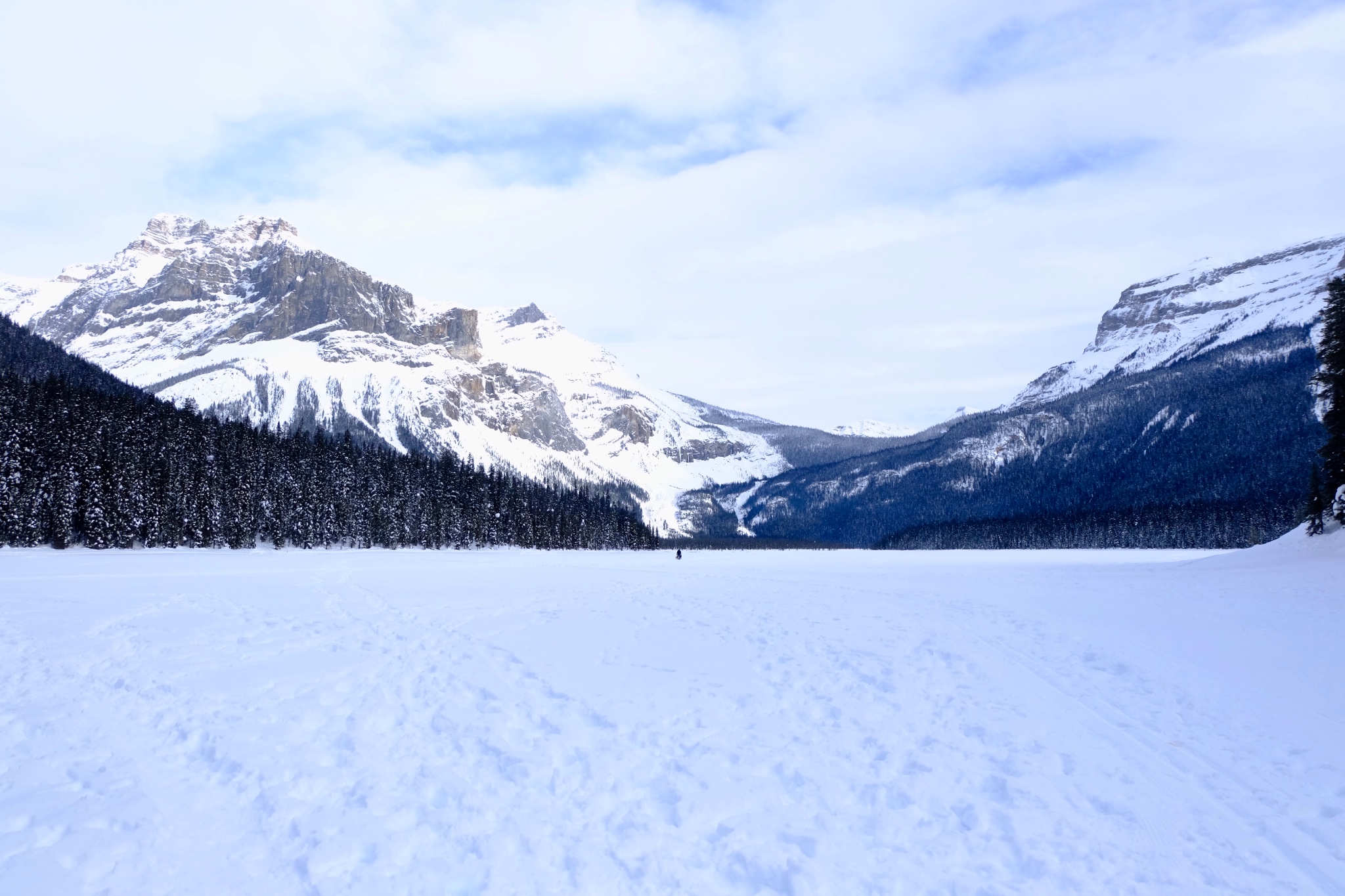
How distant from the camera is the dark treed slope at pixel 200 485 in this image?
56.3 metres

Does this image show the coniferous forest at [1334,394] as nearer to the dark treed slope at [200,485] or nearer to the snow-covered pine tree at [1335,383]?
the snow-covered pine tree at [1335,383]

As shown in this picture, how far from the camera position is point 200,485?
6781 cm

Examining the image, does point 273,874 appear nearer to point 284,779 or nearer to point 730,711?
point 284,779

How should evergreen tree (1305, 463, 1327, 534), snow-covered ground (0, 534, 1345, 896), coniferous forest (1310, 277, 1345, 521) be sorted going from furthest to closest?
coniferous forest (1310, 277, 1345, 521) < evergreen tree (1305, 463, 1327, 534) < snow-covered ground (0, 534, 1345, 896)

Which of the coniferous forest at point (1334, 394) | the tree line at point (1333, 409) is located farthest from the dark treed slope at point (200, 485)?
the coniferous forest at point (1334, 394)

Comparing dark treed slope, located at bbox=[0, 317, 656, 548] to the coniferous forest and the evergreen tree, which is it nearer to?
the evergreen tree

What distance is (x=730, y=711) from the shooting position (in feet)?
37.0

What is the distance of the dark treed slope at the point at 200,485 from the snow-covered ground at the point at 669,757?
48.7 m

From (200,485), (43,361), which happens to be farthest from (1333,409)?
(43,361)

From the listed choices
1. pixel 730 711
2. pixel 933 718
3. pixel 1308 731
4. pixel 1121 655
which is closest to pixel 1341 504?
pixel 1121 655

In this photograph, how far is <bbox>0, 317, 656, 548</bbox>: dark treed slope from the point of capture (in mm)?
56312

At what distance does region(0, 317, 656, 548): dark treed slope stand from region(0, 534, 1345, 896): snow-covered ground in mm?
48733

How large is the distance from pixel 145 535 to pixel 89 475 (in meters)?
7.56

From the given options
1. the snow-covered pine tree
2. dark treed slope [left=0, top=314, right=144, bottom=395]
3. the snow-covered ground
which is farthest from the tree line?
dark treed slope [left=0, top=314, right=144, bottom=395]
